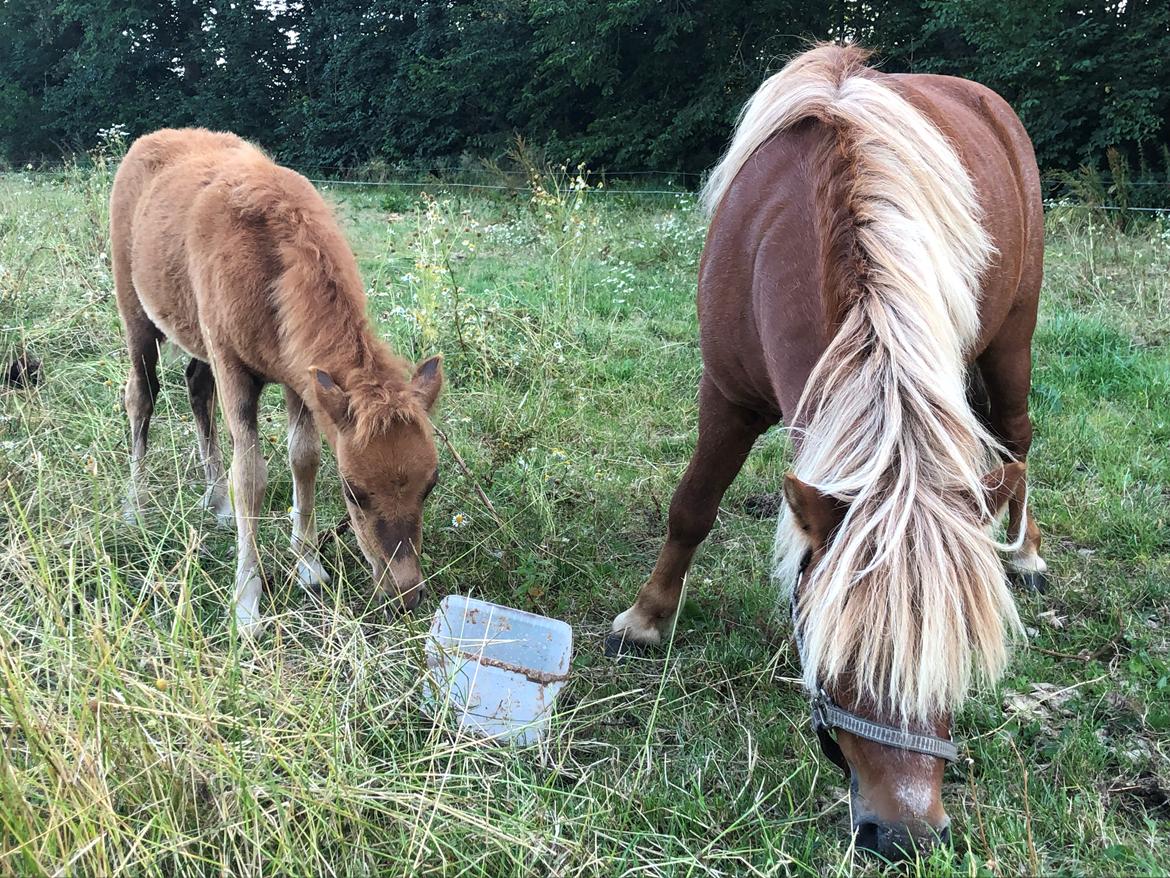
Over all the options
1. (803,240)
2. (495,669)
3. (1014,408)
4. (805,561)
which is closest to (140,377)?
(495,669)

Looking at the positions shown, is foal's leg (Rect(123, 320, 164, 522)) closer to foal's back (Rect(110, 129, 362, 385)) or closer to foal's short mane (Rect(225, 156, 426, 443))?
foal's back (Rect(110, 129, 362, 385))

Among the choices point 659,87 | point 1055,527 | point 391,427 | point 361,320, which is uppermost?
point 659,87

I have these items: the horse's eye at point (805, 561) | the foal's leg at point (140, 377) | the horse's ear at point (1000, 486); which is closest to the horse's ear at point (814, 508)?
the horse's eye at point (805, 561)

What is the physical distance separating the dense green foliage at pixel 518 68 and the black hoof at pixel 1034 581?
662 centimetres

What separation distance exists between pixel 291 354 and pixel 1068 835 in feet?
9.61

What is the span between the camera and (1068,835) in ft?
7.06

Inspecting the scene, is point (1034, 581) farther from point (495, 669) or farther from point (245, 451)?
point (245, 451)

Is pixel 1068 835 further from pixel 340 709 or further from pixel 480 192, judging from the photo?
pixel 480 192

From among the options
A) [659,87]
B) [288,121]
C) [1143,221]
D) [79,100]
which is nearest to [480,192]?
[659,87]

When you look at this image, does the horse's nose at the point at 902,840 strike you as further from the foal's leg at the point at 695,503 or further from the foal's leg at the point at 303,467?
the foal's leg at the point at 303,467

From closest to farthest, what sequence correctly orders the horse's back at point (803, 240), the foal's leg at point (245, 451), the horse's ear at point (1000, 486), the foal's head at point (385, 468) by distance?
the horse's ear at point (1000, 486)
the horse's back at point (803, 240)
the foal's head at point (385, 468)
the foal's leg at point (245, 451)

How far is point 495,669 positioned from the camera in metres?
2.62

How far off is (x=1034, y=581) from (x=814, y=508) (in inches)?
86.9

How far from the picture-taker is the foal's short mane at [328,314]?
9.41 feet
